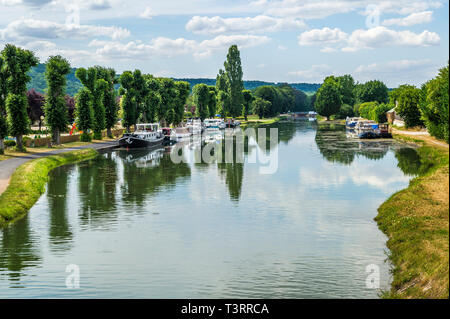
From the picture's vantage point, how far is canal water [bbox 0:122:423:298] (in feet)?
70.6

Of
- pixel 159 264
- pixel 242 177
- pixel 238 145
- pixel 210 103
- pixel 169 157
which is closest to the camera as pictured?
pixel 159 264

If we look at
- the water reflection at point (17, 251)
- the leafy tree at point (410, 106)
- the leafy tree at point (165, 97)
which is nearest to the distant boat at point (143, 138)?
the leafy tree at point (165, 97)

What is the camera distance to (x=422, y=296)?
18328 millimetres

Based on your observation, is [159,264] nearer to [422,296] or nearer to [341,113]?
[422,296]

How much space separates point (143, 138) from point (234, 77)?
91.5 m

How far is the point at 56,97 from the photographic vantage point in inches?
2788

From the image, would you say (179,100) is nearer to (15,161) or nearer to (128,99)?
(128,99)

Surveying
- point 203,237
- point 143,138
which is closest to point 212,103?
point 143,138

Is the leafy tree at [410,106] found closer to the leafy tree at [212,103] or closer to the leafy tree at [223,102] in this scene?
the leafy tree at [212,103]

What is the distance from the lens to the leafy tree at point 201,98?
494ft

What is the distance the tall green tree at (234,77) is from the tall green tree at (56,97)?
100282 millimetres
